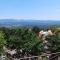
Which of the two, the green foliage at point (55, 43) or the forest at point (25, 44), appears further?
the green foliage at point (55, 43)

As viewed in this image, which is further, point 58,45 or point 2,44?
point 58,45

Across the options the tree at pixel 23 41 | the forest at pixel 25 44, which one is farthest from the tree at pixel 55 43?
the tree at pixel 23 41

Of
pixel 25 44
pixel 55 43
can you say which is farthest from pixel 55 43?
pixel 25 44

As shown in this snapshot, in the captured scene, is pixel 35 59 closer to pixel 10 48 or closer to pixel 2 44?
pixel 2 44

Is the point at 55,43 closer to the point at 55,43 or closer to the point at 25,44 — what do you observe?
the point at 55,43

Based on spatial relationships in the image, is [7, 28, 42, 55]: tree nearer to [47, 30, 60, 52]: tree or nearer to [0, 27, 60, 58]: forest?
[0, 27, 60, 58]: forest

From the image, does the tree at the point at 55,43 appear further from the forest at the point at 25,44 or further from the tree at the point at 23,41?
the tree at the point at 23,41

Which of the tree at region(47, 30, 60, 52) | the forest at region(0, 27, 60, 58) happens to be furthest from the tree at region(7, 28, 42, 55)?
the tree at region(47, 30, 60, 52)

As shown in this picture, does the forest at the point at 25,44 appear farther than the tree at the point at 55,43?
No

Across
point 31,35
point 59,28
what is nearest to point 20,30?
point 31,35

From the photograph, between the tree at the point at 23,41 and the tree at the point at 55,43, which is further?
the tree at the point at 55,43

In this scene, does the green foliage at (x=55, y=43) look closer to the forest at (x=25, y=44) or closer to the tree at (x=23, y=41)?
the forest at (x=25, y=44)
